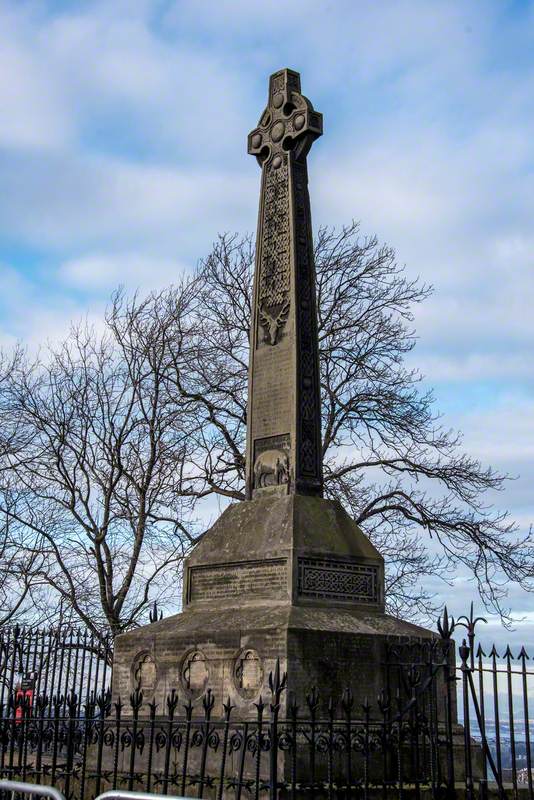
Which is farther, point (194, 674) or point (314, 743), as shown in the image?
point (194, 674)

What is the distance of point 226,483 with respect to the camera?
20.1 meters

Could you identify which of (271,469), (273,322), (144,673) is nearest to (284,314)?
(273,322)

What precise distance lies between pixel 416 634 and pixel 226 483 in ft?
34.0

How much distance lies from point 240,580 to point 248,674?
134 centimetres

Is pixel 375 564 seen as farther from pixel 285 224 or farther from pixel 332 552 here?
pixel 285 224

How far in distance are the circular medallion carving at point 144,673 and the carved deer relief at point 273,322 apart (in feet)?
12.4

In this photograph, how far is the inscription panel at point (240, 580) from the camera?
32.7 feet

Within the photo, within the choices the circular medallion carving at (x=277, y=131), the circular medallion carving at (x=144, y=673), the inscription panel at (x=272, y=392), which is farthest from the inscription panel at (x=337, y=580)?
the circular medallion carving at (x=277, y=131)

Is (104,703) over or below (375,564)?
below

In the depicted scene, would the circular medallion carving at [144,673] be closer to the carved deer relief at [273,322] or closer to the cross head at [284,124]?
the carved deer relief at [273,322]

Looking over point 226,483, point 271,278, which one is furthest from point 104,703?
point 226,483

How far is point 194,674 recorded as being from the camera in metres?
9.87

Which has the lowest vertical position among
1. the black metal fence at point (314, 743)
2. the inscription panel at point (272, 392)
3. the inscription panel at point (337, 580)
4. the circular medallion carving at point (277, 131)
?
the black metal fence at point (314, 743)

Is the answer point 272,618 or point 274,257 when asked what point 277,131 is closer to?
point 274,257
